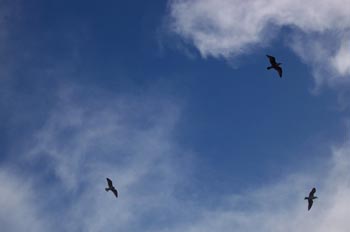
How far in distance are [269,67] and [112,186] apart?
3012 cm

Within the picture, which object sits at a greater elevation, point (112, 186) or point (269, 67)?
point (269, 67)

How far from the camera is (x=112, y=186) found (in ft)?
299

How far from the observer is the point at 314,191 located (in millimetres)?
88062

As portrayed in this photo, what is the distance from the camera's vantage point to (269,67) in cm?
7856

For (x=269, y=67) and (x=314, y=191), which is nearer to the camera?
(x=269, y=67)

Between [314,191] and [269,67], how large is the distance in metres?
21.2

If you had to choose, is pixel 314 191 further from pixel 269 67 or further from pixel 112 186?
pixel 112 186

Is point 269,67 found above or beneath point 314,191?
above

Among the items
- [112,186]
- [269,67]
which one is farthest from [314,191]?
[112,186]

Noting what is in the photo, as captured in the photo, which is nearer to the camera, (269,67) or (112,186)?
(269,67)

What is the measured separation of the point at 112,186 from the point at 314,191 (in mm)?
29766
